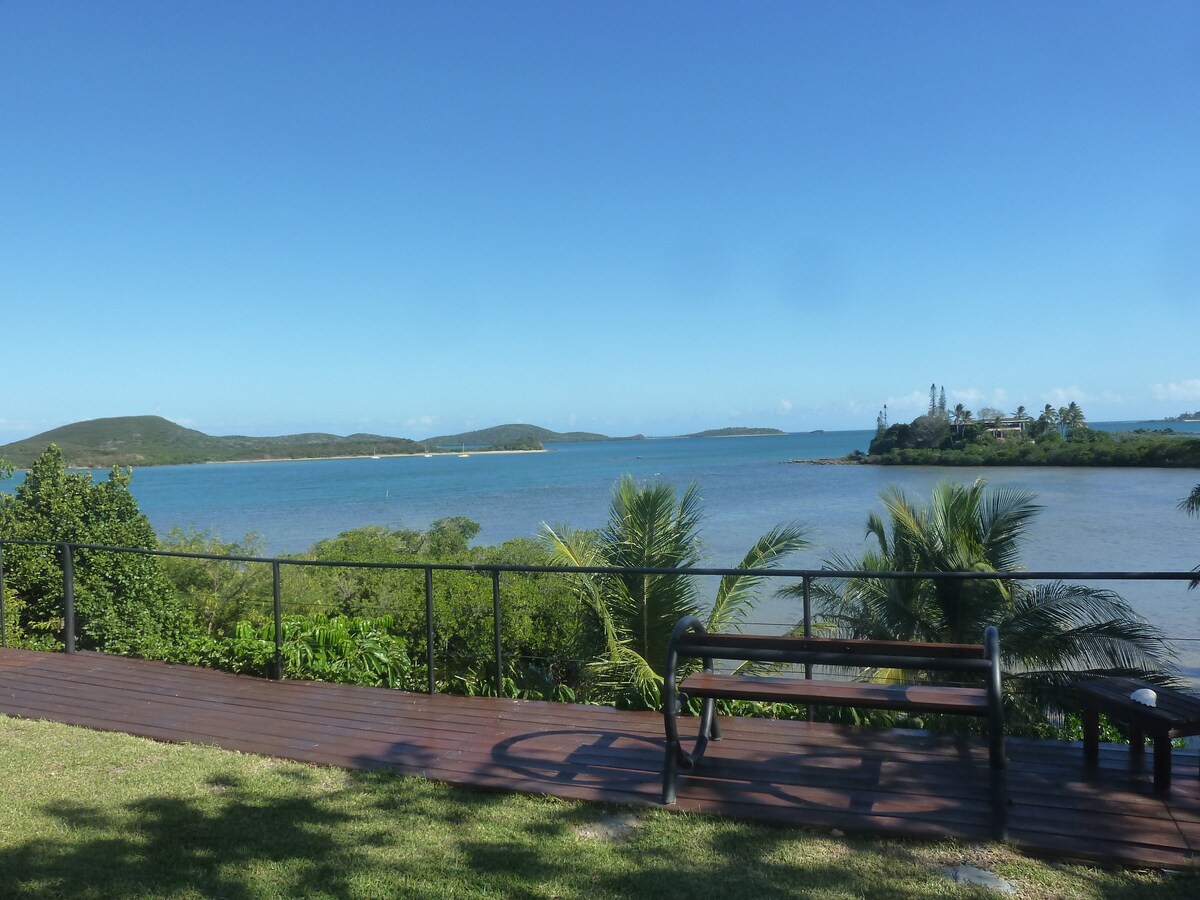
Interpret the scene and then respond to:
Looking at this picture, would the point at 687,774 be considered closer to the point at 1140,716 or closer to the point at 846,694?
the point at 846,694

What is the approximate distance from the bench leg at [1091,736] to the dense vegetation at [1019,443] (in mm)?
74964

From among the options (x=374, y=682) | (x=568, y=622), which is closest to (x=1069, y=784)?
(x=374, y=682)

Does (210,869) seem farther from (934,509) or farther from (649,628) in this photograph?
→ (934,509)

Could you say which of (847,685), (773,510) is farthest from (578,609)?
(773,510)

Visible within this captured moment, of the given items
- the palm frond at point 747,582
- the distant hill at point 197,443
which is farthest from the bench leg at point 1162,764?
the distant hill at point 197,443

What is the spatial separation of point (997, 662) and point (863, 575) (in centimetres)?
124

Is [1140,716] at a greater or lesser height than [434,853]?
greater

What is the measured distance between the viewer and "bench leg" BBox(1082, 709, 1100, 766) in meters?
3.85

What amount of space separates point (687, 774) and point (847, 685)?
87cm

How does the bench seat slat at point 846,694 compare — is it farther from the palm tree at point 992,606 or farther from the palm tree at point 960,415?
the palm tree at point 960,415

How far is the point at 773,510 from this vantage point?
4619 cm

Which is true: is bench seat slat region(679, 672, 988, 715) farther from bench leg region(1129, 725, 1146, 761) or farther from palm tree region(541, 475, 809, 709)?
palm tree region(541, 475, 809, 709)

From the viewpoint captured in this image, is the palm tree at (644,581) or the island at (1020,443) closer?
the palm tree at (644,581)

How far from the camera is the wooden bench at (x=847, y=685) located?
3303mm
